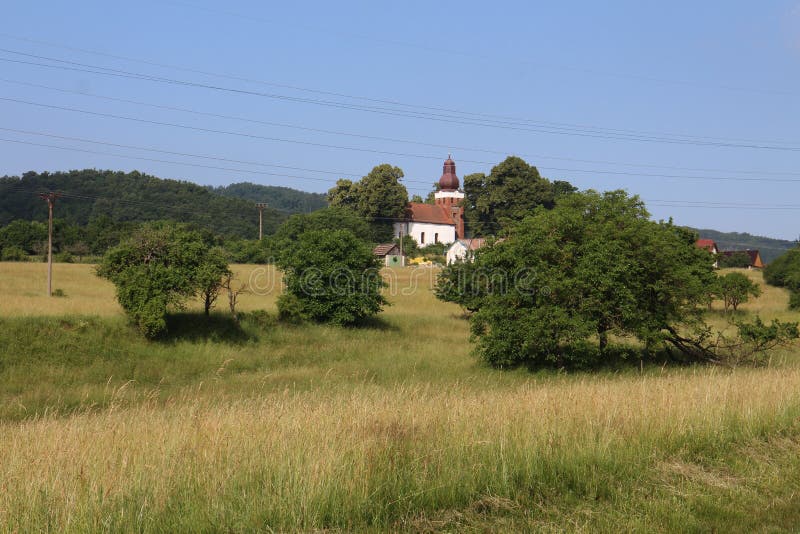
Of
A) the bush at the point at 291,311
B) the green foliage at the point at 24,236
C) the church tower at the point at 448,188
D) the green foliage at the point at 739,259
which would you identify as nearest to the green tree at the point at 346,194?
the church tower at the point at 448,188

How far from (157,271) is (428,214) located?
333 feet

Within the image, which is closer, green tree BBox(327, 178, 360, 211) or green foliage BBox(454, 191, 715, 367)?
green foliage BBox(454, 191, 715, 367)

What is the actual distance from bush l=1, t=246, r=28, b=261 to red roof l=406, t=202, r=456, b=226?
68826 millimetres

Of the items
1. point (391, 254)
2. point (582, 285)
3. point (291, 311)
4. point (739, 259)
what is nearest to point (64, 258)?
point (391, 254)

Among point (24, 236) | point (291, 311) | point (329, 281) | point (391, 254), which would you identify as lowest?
point (291, 311)

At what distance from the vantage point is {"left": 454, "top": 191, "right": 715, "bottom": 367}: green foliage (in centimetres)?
2466

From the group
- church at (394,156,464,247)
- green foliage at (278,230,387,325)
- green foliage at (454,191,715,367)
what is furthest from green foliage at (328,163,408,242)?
green foliage at (454,191,715,367)

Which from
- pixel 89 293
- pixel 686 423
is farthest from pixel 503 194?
pixel 686 423

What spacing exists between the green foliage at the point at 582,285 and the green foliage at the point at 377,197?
79.6 metres

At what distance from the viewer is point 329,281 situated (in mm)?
36188

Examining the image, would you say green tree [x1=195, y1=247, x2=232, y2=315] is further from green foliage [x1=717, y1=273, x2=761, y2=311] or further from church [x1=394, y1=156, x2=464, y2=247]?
church [x1=394, y1=156, x2=464, y2=247]

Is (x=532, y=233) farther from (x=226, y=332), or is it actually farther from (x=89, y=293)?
(x=89, y=293)

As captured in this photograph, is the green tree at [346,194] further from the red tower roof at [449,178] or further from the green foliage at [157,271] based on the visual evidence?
the green foliage at [157,271]

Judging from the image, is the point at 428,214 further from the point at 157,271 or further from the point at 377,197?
the point at 157,271
